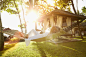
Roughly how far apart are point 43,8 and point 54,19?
554 cm

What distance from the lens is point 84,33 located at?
2208cm

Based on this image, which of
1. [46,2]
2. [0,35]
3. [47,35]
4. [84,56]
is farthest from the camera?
[46,2]

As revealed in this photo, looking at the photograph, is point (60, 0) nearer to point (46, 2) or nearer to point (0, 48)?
point (46, 2)

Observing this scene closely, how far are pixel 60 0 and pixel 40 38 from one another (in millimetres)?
10928

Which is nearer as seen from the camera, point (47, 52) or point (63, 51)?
point (47, 52)

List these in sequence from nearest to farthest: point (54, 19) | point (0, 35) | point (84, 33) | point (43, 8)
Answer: point (0, 35) → point (54, 19) → point (43, 8) → point (84, 33)

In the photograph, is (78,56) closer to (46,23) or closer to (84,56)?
(84,56)

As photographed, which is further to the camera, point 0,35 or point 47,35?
point 0,35

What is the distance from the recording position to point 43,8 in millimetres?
14859

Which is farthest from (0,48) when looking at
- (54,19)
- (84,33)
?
(84,33)

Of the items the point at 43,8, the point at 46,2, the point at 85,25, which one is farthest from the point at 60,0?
the point at 85,25

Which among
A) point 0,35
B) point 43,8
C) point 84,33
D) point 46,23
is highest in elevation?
point 43,8

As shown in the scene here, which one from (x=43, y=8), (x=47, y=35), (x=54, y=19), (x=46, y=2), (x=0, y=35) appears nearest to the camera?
(x=47, y=35)

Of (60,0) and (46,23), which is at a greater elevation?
(60,0)
